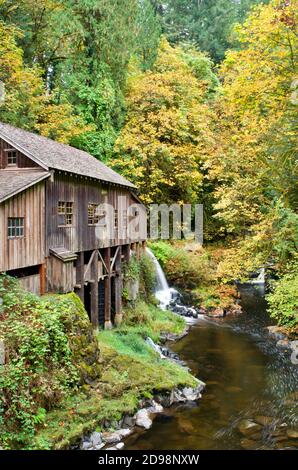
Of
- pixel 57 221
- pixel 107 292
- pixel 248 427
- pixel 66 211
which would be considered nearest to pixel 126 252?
pixel 107 292

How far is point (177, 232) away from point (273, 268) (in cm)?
1279

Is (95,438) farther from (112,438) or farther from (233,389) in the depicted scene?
(233,389)

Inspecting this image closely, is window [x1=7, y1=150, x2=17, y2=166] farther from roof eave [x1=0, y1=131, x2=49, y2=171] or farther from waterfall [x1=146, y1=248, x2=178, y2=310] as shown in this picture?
waterfall [x1=146, y1=248, x2=178, y2=310]

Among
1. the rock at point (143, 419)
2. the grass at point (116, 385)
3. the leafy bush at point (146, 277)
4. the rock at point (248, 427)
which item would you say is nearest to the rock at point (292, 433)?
the rock at point (248, 427)

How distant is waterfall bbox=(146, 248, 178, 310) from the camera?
24.8 meters

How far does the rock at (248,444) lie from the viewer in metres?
10.8

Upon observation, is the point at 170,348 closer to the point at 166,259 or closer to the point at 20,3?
the point at 166,259

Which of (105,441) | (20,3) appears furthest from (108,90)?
(105,441)

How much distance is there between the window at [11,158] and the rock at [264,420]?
11451mm

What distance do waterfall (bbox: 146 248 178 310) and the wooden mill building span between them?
4994mm

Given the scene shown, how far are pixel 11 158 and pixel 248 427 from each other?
11.6 metres

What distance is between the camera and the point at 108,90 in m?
27.4

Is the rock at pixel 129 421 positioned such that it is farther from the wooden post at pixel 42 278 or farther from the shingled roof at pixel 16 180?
the shingled roof at pixel 16 180

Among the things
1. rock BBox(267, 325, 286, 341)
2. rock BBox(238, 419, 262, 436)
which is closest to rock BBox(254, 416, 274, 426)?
rock BBox(238, 419, 262, 436)
